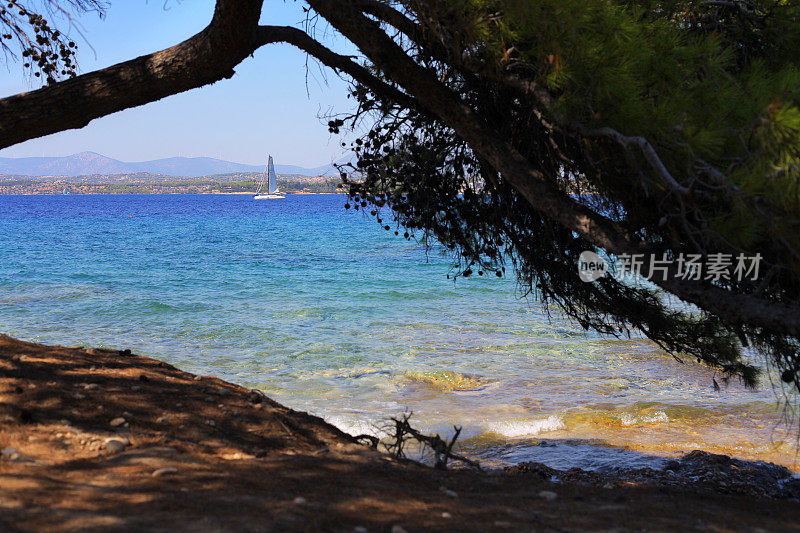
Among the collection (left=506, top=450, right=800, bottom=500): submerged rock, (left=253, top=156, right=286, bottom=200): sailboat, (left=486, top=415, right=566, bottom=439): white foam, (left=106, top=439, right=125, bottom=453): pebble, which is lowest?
(left=486, top=415, right=566, bottom=439): white foam

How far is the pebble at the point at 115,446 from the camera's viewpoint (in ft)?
10.9

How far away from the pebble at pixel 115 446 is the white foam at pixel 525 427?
4.97 metres

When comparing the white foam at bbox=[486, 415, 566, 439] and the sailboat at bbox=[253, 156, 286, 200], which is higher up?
the sailboat at bbox=[253, 156, 286, 200]

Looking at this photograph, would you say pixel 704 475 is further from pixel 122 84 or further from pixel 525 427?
pixel 122 84

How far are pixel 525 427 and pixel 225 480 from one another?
5371 mm

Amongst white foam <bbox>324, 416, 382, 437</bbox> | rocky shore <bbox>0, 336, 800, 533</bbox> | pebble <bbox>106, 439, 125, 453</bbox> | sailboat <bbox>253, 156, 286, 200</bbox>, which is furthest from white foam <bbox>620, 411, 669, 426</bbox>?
sailboat <bbox>253, 156, 286, 200</bbox>

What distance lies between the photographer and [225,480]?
2879 mm

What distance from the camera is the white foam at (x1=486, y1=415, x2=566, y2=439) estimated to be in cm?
744

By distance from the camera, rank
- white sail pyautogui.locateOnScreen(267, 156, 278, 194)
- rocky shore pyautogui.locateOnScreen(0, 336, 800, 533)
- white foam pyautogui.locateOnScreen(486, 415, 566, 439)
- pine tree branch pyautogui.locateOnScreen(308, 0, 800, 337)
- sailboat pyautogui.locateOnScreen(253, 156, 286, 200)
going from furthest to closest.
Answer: sailboat pyautogui.locateOnScreen(253, 156, 286, 200)
white sail pyautogui.locateOnScreen(267, 156, 278, 194)
white foam pyautogui.locateOnScreen(486, 415, 566, 439)
pine tree branch pyautogui.locateOnScreen(308, 0, 800, 337)
rocky shore pyautogui.locateOnScreen(0, 336, 800, 533)

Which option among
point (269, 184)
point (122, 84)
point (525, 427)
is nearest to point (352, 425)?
point (525, 427)

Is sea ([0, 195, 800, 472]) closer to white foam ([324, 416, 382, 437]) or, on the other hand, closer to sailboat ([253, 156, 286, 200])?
white foam ([324, 416, 382, 437])

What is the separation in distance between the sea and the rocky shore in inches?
67.5

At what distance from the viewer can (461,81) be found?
15.1 feet

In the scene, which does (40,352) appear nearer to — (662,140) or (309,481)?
(309,481)
